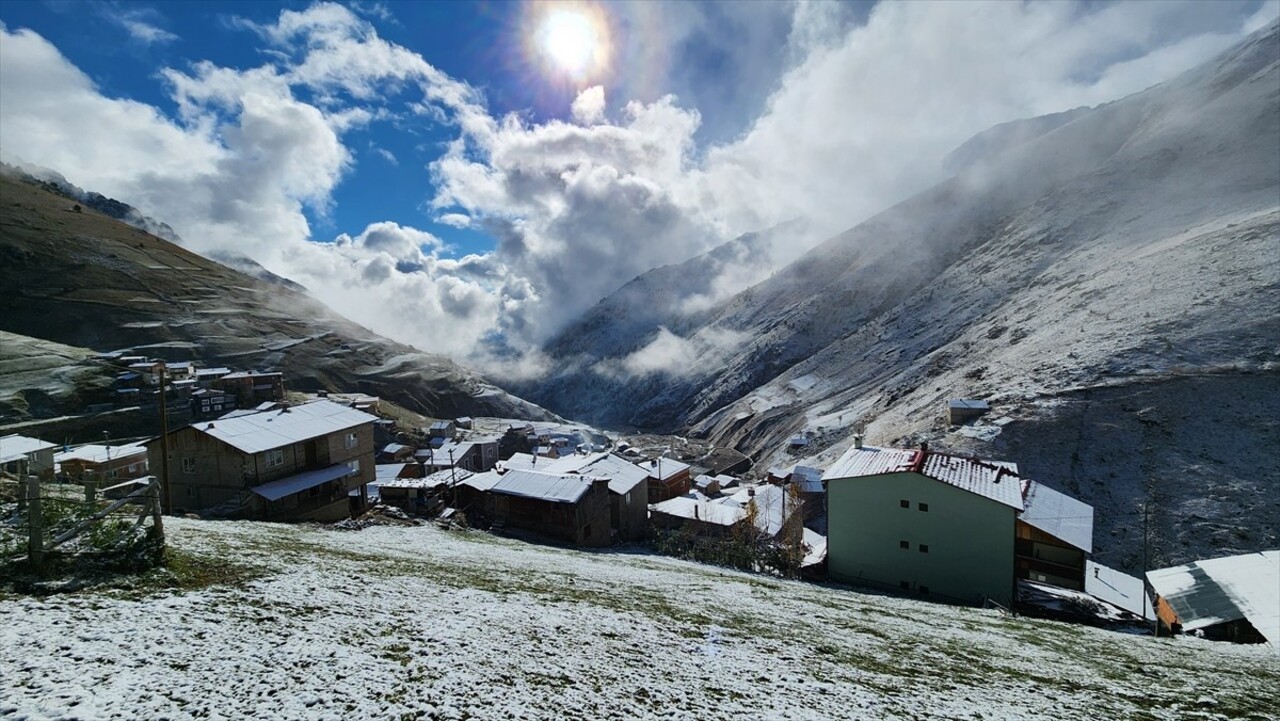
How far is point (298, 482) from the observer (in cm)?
3381

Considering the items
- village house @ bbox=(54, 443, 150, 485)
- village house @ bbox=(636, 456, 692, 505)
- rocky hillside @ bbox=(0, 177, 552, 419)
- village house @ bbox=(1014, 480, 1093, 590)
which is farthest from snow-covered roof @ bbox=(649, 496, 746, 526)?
rocky hillside @ bbox=(0, 177, 552, 419)

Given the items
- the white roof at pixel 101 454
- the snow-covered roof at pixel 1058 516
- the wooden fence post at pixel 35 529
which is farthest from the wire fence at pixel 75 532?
the white roof at pixel 101 454

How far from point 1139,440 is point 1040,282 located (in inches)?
2247

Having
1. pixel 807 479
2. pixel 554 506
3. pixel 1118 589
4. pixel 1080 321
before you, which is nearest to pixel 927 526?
pixel 1118 589

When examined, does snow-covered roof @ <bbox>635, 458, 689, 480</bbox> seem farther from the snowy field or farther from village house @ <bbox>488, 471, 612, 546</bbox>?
the snowy field

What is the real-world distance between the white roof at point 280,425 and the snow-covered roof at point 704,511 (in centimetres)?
2817

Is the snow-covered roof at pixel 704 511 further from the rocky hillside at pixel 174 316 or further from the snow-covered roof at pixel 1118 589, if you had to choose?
the rocky hillside at pixel 174 316

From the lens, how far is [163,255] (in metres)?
161

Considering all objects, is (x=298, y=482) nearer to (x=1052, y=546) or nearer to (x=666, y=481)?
(x=666, y=481)

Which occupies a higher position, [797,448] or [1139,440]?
[1139,440]

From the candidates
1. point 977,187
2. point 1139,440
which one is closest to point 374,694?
point 1139,440

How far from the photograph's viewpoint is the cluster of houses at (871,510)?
26.7 metres

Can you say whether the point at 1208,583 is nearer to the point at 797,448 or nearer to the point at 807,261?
the point at 797,448

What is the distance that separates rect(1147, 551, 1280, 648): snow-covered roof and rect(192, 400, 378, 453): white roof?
165 ft
